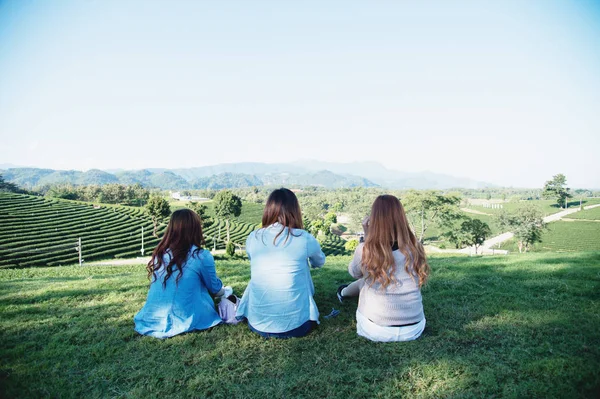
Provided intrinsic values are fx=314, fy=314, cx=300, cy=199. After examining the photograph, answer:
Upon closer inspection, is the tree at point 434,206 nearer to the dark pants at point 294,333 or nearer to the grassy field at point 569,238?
the grassy field at point 569,238

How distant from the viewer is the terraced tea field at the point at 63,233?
25.3 m

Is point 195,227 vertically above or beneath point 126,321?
above

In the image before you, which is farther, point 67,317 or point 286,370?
point 67,317

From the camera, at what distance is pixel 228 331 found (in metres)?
3.29

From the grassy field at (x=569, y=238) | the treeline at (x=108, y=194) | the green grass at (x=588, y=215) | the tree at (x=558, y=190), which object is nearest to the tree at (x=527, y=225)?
the grassy field at (x=569, y=238)

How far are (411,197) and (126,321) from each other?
34.9 m

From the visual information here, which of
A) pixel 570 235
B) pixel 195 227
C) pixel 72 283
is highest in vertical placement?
pixel 195 227

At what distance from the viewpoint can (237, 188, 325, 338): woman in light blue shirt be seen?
3.00 m

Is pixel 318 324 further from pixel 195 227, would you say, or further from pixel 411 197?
pixel 411 197

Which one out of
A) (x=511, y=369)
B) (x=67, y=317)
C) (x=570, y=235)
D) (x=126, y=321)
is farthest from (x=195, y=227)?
(x=570, y=235)

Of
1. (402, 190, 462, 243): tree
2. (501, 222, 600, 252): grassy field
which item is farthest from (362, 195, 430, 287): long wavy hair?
(501, 222, 600, 252): grassy field

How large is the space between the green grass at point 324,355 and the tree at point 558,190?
6467 cm

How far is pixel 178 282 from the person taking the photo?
10.5 ft

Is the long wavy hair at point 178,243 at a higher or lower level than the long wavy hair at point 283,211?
lower
